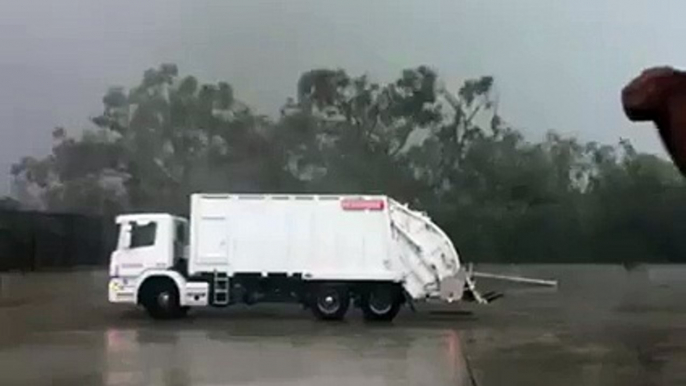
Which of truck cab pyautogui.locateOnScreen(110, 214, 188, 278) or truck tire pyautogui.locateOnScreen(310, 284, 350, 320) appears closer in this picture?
truck tire pyautogui.locateOnScreen(310, 284, 350, 320)

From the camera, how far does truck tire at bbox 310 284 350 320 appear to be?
17.0 meters

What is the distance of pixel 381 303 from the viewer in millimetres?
17078

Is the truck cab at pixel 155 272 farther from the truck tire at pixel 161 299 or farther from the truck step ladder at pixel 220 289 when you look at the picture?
the truck step ladder at pixel 220 289

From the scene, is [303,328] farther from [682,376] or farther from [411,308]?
[682,376]

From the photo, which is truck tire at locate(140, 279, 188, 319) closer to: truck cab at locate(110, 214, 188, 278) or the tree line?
truck cab at locate(110, 214, 188, 278)

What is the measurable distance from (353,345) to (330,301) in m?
4.34

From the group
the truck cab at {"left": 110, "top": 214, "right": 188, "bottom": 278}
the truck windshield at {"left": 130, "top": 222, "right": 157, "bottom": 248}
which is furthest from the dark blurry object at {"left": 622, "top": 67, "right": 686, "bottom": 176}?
the truck windshield at {"left": 130, "top": 222, "right": 157, "bottom": 248}

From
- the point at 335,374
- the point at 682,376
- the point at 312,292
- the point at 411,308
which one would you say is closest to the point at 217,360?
the point at 335,374

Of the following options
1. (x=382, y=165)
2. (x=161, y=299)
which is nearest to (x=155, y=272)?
(x=161, y=299)

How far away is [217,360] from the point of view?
35.9 feet

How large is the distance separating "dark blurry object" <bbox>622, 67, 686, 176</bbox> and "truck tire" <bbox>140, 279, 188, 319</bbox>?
1344 centimetres

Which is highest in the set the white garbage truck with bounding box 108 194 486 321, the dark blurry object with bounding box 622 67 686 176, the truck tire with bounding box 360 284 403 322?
the dark blurry object with bounding box 622 67 686 176

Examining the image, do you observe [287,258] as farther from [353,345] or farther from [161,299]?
[353,345]

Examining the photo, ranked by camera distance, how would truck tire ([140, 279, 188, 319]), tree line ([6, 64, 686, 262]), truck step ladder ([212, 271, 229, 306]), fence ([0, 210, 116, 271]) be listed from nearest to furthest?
1. truck tire ([140, 279, 188, 319])
2. truck step ladder ([212, 271, 229, 306])
3. tree line ([6, 64, 686, 262])
4. fence ([0, 210, 116, 271])
